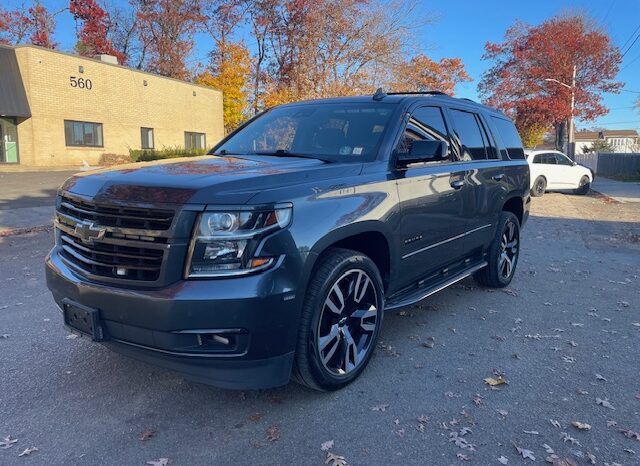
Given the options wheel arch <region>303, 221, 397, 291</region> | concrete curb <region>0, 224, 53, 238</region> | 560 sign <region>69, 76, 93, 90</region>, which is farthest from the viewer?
560 sign <region>69, 76, 93, 90</region>

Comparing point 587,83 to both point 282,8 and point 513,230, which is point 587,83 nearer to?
point 282,8

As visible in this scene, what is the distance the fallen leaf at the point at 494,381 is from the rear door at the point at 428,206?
0.92 meters

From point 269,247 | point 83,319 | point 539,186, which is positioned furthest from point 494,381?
point 539,186

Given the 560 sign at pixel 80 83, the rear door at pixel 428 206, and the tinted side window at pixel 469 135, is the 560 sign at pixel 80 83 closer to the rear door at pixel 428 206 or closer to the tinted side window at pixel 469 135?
the tinted side window at pixel 469 135

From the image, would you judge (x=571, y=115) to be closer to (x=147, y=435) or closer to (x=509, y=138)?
(x=509, y=138)

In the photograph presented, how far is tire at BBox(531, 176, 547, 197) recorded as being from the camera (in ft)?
59.1

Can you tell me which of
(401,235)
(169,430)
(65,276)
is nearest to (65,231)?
(65,276)

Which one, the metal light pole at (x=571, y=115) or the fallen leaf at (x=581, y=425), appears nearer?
the fallen leaf at (x=581, y=425)

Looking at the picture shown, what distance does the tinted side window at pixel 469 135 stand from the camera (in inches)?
195

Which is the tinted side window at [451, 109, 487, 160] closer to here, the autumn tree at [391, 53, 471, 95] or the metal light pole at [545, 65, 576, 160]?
the autumn tree at [391, 53, 471, 95]

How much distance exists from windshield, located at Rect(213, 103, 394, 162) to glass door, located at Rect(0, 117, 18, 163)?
24.3 meters

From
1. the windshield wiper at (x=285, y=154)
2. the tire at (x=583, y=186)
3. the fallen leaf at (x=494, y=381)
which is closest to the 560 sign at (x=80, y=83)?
the tire at (x=583, y=186)

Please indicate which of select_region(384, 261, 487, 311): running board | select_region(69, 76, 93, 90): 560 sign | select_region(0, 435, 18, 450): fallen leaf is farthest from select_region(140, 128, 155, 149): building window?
select_region(0, 435, 18, 450): fallen leaf

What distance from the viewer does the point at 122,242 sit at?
283 centimetres
